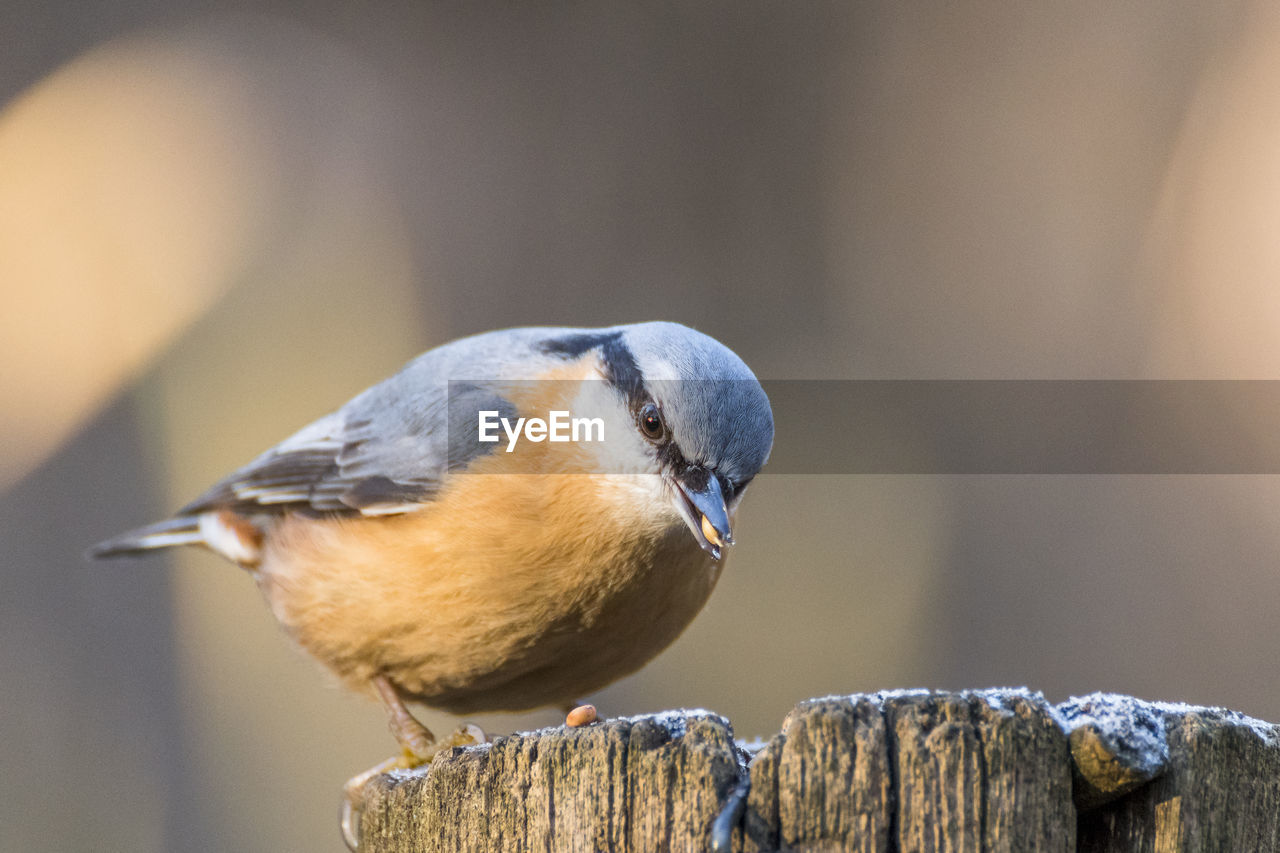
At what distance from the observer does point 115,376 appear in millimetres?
4746

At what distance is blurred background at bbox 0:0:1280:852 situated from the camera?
4.57m

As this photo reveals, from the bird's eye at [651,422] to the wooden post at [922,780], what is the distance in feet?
2.78

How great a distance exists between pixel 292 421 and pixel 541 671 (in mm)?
2795

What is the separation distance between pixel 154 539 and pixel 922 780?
2385 mm

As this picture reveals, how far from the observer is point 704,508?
6.16 ft

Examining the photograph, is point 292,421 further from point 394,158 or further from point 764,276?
point 764,276

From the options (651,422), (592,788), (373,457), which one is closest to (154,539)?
(373,457)

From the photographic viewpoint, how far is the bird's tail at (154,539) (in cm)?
288

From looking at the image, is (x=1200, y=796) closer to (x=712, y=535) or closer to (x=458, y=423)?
(x=712, y=535)

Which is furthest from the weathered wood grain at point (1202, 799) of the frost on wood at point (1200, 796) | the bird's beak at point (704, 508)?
the bird's beak at point (704, 508)

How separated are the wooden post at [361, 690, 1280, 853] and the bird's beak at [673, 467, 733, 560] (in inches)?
24.8

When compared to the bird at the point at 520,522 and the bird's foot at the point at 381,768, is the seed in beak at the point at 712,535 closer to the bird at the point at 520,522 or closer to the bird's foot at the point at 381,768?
the bird at the point at 520,522

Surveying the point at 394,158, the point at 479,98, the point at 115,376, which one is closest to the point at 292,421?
the point at 115,376

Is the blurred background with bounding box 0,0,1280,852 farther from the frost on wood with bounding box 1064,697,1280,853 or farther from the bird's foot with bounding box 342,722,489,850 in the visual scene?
the frost on wood with bounding box 1064,697,1280,853
